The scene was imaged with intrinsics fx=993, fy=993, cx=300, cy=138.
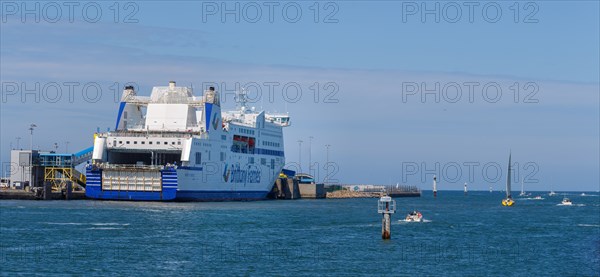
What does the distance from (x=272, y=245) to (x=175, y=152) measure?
42.8m

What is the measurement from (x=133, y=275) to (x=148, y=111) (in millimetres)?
62181

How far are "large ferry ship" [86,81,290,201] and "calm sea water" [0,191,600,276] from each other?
42.3 feet

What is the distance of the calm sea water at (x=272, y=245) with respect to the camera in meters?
40.5

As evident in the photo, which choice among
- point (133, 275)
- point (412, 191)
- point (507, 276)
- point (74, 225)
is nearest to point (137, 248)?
point (133, 275)

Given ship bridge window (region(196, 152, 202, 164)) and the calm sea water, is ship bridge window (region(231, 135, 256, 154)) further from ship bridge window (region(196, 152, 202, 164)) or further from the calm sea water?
the calm sea water

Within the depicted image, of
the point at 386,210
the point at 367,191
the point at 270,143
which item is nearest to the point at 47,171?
the point at 270,143

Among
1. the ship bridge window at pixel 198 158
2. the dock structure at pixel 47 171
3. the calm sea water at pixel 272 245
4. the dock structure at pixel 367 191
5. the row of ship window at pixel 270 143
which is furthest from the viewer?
the dock structure at pixel 367 191

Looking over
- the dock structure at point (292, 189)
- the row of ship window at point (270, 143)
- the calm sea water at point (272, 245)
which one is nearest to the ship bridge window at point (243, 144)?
the row of ship window at point (270, 143)

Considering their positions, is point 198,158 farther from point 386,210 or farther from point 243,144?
point 386,210

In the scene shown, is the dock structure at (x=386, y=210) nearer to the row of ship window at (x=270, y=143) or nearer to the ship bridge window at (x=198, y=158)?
the ship bridge window at (x=198, y=158)

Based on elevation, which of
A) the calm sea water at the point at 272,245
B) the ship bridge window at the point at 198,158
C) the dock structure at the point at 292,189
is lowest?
the calm sea water at the point at 272,245

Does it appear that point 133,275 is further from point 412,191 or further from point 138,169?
point 412,191

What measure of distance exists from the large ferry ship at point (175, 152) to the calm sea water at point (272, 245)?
42.3 ft

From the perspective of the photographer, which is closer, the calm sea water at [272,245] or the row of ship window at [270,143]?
the calm sea water at [272,245]
